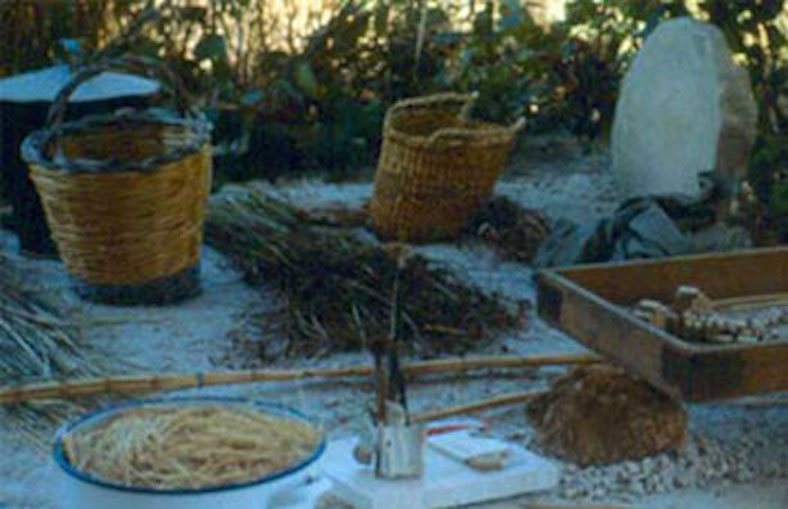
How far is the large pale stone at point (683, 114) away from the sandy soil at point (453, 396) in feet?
1.17

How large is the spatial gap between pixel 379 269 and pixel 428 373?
0.63 metres

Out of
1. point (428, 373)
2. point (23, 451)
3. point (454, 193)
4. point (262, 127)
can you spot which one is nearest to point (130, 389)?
point (23, 451)

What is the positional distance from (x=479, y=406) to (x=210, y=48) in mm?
2764

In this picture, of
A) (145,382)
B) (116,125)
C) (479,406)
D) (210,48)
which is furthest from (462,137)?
(145,382)

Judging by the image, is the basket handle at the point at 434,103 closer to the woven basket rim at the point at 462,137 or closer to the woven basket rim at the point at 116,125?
the woven basket rim at the point at 462,137

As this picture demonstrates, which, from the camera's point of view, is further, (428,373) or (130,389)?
(428,373)

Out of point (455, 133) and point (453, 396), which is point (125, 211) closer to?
point (453, 396)

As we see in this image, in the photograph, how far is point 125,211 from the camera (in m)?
5.09

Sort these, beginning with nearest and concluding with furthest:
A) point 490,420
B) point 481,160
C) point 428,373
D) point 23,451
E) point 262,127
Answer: point 23,451
point 490,420
point 428,373
point 481,160
point 262,127

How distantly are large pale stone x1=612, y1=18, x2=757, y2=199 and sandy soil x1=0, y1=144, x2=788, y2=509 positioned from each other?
358 mm

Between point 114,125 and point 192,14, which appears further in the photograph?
point 192,14

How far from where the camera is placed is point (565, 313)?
414 cm

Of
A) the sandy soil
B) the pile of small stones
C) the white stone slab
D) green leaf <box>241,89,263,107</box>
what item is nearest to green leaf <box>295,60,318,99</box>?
green leaf <box>241,89,263,107</box>

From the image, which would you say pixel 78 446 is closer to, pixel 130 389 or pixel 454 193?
pixel 130 389
